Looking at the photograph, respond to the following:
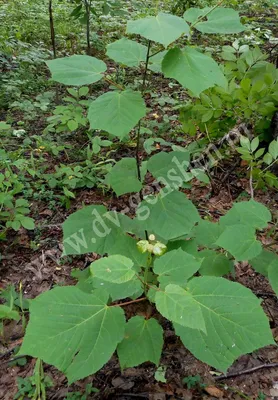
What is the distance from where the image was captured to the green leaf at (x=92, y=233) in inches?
65.9

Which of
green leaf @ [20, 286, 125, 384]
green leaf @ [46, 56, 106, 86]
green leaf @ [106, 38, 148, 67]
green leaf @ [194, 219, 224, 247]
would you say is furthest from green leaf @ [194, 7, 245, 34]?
green leaf @ [20, 286, 125, 384]

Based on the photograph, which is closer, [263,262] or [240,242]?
[240,242]

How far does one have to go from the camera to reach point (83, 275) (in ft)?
6.42

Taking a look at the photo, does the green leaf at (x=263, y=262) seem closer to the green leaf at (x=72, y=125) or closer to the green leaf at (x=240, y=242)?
the green leaf at (x=240, y=242)

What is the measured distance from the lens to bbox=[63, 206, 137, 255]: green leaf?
167cm

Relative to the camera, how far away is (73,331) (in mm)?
1254

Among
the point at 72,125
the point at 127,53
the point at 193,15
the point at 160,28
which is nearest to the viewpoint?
the point at 160,28

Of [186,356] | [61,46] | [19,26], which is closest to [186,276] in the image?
[186,356]

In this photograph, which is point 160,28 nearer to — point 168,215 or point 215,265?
point 168,215

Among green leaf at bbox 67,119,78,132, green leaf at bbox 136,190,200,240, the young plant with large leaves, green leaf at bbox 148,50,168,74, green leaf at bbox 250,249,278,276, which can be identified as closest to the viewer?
the young plant with large leaves

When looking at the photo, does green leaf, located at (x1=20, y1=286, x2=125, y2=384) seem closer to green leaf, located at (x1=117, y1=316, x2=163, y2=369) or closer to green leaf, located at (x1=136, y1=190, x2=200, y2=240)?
green leaf, located at (x1=117, y1=316, x2=163, y2=369)

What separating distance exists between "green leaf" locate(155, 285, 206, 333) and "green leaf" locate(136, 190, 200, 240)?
0.37 m

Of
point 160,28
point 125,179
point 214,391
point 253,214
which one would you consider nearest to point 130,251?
point 125,179

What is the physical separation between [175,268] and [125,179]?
53 cm
